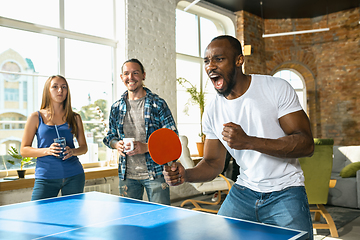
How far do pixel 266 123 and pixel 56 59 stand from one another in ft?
11.5

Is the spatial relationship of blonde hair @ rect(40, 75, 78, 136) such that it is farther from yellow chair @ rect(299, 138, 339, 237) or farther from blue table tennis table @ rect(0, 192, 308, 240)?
yellow chair @ rect(299, 138, 339, 237)

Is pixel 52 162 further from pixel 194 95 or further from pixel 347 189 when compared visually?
pixel 347 189

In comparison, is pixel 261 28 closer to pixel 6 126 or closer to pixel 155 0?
pixel 155 0

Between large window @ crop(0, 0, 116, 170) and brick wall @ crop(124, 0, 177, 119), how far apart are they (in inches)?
13.4

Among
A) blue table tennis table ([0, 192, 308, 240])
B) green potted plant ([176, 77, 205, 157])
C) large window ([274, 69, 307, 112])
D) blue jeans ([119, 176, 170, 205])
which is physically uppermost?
large window ([274, 69, 307, 112])

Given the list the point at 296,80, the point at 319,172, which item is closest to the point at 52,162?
the point at 319,172

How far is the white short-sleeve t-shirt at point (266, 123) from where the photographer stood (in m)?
1.58

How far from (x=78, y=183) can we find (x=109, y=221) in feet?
3.98

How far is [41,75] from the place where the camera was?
161 inches

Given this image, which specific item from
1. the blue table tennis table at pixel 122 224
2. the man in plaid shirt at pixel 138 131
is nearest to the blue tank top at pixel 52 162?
the man in plaid shirt at pixel 138 131

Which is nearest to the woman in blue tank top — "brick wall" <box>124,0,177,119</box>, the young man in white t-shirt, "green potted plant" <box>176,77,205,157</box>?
the young man in white t-shirt

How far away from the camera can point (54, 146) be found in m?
2.28

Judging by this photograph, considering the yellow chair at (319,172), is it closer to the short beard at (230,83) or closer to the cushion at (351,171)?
the cushion at (351,171)

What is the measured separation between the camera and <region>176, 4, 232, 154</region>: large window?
6.22 m
